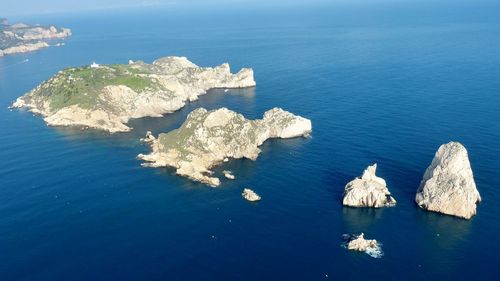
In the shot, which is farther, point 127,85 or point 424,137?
point 127,85

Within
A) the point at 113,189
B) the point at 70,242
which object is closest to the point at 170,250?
the point at 70,242

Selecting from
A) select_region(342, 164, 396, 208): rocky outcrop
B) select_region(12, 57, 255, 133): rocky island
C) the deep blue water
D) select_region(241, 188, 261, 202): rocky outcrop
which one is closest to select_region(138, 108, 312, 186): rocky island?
the deep blue water

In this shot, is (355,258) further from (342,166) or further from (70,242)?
(70,242)

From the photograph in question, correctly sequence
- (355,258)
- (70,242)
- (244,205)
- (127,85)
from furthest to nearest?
(127,85) → (244,205) → (70,242) → (355,258)

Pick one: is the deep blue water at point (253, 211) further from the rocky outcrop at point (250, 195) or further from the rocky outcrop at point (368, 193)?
the rocky outcrop at point (368, 193)

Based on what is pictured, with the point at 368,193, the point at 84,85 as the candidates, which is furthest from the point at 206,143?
the point at 84,85

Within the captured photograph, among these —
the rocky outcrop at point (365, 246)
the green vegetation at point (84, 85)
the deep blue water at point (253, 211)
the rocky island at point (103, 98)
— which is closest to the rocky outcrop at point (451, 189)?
the deep blue water at point (253, 211)

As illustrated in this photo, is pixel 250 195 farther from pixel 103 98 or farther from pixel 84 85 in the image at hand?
pixel 84 85
